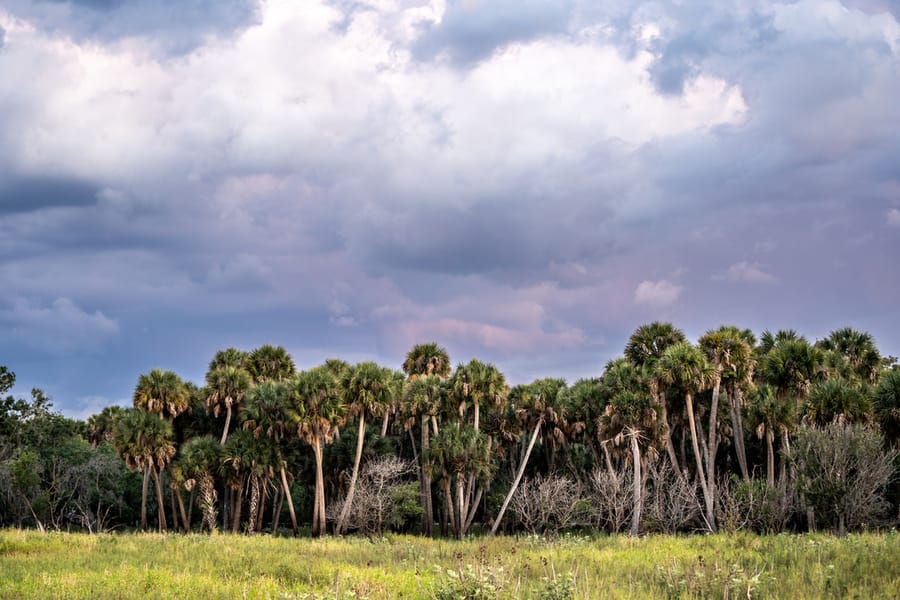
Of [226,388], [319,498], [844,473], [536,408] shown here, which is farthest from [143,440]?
[844,473]

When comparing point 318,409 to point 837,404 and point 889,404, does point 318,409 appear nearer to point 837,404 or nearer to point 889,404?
point 837,404

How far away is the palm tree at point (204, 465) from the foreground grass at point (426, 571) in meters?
20.2

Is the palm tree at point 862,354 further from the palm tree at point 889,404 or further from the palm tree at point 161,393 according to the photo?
the palm tree at point 161,393

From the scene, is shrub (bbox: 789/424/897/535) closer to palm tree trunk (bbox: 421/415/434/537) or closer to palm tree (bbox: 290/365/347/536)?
palm tree trunk (bbox: 421/415/434/537)

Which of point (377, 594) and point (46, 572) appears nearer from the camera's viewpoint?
point (377, 594)

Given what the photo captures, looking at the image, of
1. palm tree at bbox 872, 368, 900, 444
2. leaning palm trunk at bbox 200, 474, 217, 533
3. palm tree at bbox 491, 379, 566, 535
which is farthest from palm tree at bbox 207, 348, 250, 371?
palm tree at bbox 872, 368, 900, 444

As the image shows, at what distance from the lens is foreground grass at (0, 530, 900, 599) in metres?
15.6

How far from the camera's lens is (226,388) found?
55.8m

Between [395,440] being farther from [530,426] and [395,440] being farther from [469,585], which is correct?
[469,585]

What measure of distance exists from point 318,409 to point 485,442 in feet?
38.7

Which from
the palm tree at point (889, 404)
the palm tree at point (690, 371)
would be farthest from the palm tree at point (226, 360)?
the palm tree at point (889, 404)

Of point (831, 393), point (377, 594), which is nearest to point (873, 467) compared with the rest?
point (831, 393)

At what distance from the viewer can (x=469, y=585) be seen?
13.8 m

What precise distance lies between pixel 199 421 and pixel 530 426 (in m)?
27.0
